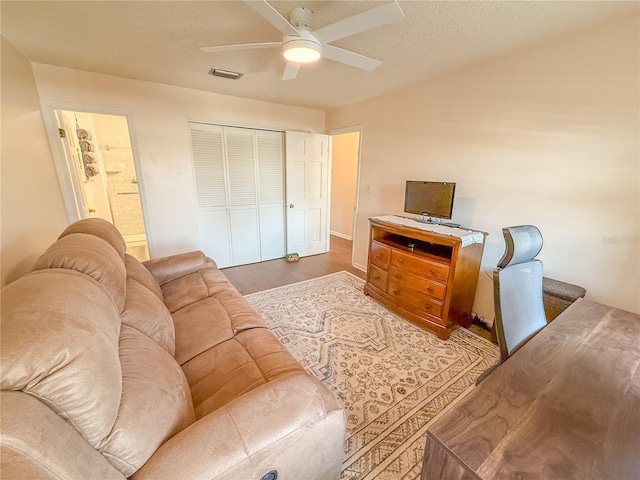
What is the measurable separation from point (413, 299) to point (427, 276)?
0.97 ft

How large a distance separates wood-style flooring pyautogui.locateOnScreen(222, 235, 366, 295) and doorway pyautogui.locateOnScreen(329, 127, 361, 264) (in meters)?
1.28

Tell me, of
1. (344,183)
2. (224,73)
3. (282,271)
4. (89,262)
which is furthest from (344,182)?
(89,262)

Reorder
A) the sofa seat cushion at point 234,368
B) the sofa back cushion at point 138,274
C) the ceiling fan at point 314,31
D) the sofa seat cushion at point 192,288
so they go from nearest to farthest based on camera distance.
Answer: the sofa seat cushion at point 234,368, the ceiling fan at point 314,31, the sofa back cushion at point 138,274, the sofa seat cushion at point 192,288

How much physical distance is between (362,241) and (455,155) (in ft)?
5.67

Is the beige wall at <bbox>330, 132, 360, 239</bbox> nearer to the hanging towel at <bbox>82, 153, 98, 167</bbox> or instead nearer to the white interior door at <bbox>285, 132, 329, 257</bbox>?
the white interior door at <bbox>285, 132, 329, 257</bbox>

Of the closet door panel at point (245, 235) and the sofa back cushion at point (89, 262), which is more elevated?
the sofa back cushion at point (89, 262)

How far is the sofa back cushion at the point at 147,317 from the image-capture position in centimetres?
122

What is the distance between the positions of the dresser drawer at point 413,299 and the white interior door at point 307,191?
6.78 feet

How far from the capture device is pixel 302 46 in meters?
1.55

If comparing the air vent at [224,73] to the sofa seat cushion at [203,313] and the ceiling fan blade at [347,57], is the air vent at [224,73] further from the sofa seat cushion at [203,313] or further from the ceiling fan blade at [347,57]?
the sofa seat cushion at [203,313]

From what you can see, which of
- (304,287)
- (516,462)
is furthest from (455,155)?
(516,462)

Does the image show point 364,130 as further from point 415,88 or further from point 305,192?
point 305,192

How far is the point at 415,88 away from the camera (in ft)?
9.34

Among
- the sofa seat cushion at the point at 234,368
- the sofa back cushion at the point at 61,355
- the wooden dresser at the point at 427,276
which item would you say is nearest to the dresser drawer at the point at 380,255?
the wooden dresser at the point at 427,276
